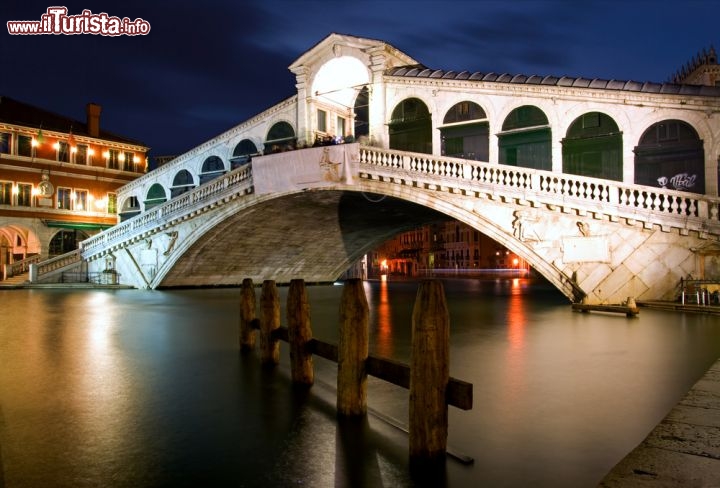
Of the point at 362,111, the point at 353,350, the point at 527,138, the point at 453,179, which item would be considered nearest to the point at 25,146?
the point at 362,111

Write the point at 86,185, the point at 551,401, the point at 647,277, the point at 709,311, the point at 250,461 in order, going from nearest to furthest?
the point at 250,461 < the point at 551,401 < the point at 709,311 < the point at 647,277 < the point at 86,185

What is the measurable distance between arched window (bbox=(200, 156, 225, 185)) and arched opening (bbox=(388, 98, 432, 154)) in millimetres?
10389

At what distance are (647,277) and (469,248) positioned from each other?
65.7 m

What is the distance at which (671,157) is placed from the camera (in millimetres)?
16938

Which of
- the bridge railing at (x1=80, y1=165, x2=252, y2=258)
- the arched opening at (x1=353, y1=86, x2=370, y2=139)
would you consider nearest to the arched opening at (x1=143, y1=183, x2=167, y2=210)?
the bridge railing at (x1=80, y1=165, x2=252, y2=258)

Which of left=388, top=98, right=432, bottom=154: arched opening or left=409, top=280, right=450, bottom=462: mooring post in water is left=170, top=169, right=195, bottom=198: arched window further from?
left=409, top=280, right=450, bottom=462: mooring post in water

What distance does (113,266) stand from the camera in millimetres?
27062

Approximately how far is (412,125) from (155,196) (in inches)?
681

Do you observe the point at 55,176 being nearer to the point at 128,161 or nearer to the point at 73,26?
the point at 128,161

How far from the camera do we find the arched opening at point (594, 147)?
703 inches

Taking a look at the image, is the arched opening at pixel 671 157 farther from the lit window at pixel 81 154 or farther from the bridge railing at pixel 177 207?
the lit window at pixel 81 154

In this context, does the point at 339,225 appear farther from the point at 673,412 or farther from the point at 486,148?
the point at 673,412

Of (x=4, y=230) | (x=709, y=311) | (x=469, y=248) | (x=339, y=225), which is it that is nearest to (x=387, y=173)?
(x=339, y=225)

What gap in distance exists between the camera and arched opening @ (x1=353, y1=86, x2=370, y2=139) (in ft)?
83.8
